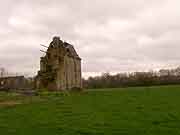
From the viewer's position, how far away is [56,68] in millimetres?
57188

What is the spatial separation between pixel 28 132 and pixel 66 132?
1.38m

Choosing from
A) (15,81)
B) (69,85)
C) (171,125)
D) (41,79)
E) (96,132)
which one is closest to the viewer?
(96,132)

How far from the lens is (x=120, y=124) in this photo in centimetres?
1195

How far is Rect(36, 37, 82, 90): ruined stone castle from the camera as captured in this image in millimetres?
56844

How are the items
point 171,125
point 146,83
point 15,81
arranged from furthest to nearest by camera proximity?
point 146,83
point 15,81
point 171,125

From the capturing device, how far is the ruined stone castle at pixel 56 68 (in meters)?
56.8

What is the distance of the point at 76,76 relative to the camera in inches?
2621

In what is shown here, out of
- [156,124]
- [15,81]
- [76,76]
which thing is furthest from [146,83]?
[156,124]

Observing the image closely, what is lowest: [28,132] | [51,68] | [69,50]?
[28,132]

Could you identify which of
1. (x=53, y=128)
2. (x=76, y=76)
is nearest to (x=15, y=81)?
(x=76, y=76)

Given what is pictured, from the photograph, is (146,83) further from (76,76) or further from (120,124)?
(120,124)

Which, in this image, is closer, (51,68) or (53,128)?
(53,128)

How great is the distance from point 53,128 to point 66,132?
3.70ft

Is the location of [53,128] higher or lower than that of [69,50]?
lower
